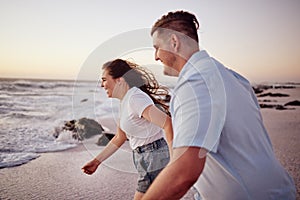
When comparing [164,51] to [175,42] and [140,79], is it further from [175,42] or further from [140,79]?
[140,79]

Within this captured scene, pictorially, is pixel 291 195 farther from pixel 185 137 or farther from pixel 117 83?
pixel 117 83

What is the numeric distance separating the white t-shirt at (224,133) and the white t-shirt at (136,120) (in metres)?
0.56

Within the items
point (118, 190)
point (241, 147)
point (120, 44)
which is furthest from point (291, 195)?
point (118, 190)

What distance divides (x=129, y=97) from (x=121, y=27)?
162 cm

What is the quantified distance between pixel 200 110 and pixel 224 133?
10cm

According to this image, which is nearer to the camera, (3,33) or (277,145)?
(277,145)

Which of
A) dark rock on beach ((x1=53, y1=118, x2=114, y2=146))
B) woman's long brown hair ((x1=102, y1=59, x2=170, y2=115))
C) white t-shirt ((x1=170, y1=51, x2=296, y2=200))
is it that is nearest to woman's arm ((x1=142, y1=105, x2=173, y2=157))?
woman's long brown hair ((x1=102, y1=59, x2=170, y2=115))

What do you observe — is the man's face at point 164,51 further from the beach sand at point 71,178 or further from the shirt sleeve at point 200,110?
the beach sand at point 71,178

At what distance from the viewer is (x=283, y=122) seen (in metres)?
3.91

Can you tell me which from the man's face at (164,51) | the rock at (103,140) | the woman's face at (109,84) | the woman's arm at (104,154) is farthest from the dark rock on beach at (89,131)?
the man's face at (164,51)

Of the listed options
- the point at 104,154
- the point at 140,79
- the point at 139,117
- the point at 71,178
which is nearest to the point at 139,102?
the point at 139,117

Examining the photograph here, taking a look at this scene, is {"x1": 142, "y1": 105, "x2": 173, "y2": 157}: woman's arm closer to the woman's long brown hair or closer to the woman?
the woman

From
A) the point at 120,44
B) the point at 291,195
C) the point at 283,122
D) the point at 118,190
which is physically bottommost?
the point at 283,122

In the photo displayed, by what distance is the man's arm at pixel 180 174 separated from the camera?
62cm
